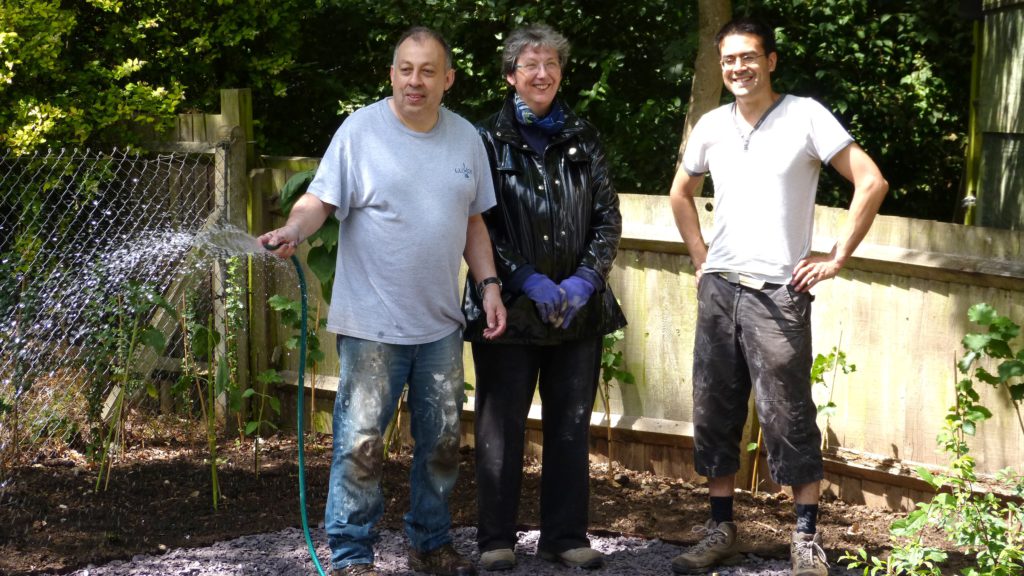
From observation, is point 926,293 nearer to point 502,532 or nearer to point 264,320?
point 502,532

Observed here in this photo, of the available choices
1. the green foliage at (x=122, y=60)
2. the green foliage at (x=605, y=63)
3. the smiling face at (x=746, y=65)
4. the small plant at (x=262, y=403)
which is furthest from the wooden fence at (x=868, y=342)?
the green foliage at (x=605, y=63)

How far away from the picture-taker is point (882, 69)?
24.4ft

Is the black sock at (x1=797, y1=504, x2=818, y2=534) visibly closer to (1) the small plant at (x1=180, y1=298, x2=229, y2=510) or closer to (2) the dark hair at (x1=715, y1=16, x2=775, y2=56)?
(2) the dark hair at (x1=715, y1=16, x2=775, y2=56)

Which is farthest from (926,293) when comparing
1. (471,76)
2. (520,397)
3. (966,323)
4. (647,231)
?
(471,76)

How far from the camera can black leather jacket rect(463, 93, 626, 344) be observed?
12.4ft

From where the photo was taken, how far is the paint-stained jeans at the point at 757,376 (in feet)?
12.4

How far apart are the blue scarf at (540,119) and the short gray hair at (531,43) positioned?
0.12 meters

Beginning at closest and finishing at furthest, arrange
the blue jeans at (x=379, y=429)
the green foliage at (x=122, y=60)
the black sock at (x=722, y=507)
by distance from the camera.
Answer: the blue jeans at (x=379, y=429)
the black sock at (x=722, y=507)
the green foliage at (x=122, y=60)

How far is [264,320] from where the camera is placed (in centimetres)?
589

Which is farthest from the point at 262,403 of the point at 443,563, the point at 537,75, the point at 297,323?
the point at 537,75

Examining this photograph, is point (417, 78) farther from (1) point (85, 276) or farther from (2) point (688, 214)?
(1) point (85, 276)

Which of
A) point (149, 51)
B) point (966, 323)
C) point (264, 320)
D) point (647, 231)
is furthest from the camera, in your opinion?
point (149, 51)

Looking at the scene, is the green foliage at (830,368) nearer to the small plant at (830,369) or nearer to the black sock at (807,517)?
the small plant at (830,369)

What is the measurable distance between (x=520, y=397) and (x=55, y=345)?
2.76 metres
